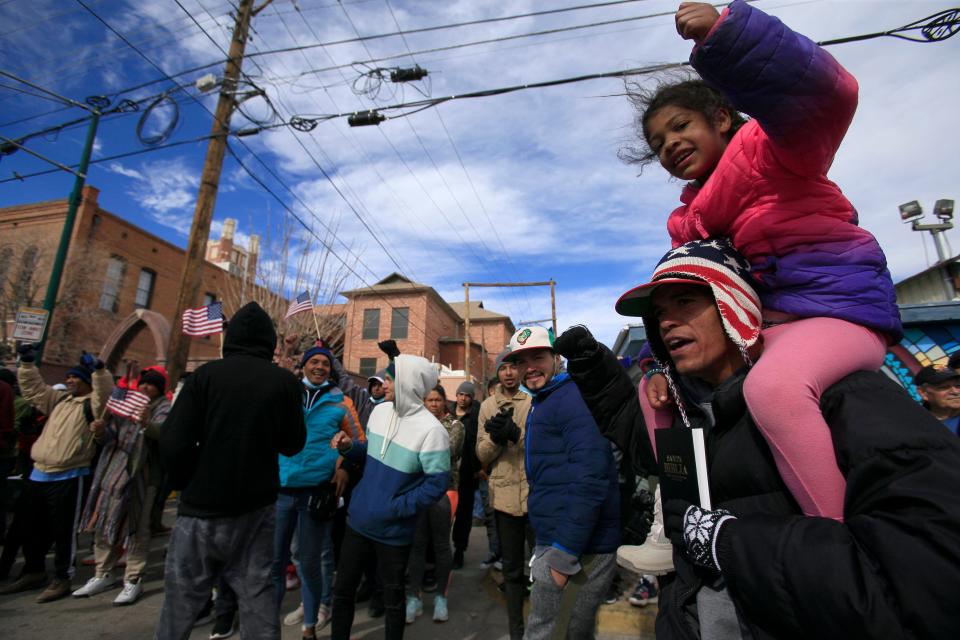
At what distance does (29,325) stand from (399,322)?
2781 centimetres

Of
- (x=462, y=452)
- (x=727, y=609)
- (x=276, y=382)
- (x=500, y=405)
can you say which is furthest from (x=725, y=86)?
(x=462, y=452)

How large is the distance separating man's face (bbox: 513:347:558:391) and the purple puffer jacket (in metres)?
1.92

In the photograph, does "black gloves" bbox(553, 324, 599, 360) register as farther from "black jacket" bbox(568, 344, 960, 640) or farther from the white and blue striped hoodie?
the white and blue striped hoodie

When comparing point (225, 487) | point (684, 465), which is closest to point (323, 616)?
point (225, 487)

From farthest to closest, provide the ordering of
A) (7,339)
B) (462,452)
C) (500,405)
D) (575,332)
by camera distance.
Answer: (7,339) < (462,452) < (500,405) < (575,332)

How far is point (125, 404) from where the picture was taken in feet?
16.5

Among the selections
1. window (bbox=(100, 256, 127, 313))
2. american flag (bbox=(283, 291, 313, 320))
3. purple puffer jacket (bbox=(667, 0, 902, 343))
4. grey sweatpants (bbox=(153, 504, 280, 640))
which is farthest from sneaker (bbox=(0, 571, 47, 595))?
window (bbox=(100, 256, 127, 313))

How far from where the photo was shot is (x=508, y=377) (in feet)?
16.2

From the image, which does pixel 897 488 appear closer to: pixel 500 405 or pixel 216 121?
pixel 500 405

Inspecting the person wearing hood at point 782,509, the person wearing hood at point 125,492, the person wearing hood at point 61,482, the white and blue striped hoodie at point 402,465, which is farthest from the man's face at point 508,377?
the person wearing hood at point 61,482

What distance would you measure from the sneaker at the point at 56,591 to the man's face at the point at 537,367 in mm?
5261

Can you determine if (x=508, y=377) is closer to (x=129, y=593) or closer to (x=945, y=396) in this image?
(x=945, y=396)

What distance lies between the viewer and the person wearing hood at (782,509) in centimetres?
77

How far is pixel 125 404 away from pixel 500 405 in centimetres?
409
